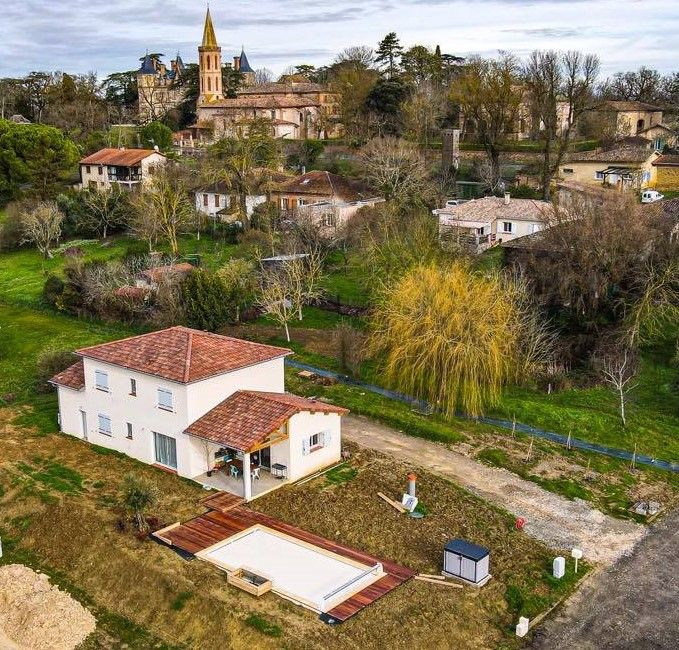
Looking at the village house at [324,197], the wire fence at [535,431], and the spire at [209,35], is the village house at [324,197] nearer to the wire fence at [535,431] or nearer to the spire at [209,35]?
the wire fence at [535,431]

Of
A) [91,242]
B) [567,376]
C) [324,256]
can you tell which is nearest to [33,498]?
[567,376]

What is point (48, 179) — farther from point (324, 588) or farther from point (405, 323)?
point (324, 588)

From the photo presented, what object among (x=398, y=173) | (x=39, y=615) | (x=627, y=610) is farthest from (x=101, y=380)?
(x=398, y=173)

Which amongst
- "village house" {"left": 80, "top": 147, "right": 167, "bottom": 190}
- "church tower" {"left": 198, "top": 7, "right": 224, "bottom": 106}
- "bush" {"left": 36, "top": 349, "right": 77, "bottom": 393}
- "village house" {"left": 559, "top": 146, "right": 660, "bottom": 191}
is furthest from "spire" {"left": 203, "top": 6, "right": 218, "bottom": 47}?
"bush" {"left": 36, "top": 349, "right": 77, "bottom": 393}

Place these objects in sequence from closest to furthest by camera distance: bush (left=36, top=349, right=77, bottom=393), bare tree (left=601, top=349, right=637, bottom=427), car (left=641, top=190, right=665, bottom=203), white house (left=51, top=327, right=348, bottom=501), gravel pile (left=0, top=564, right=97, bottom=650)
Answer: gravel pile (left=0, top=564, right=97, bottom=650) < white house (left=51, top=327, right=348, bottom=501) < bare tree (left=601, top=349, right=637, bottom=427) < bush (left=36, top=349, right=77, bottom=393) < car (left=641, top=190, right=665, bottom=203)

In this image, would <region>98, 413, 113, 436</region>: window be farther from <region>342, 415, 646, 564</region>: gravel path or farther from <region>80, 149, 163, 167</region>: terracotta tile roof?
<region>80, 149, 163, 167</region>: terracotta tile roof

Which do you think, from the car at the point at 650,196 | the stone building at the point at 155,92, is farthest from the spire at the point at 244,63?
the car at the point at 650,196
